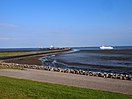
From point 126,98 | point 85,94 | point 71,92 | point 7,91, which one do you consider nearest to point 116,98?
point 126,98

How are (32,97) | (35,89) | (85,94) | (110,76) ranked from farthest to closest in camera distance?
(110,76) → (35,89) → (85,94) → (32,97)

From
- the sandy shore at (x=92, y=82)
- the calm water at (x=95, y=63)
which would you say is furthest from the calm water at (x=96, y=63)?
the sandy shore at (x=92, y=82)

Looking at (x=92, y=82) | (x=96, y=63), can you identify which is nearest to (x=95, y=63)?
(x=96, y=63)

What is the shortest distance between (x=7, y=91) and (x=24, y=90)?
0.98m

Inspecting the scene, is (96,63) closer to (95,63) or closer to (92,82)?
(95,63)

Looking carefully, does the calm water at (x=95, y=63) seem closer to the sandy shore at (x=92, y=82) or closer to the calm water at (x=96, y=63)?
the calm water at (x=96, y=63)

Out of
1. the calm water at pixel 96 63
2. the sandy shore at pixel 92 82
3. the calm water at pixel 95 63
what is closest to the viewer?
the sandy shore at pixel 92 82

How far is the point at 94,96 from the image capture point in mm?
13695

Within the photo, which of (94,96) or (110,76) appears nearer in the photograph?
(94,96)

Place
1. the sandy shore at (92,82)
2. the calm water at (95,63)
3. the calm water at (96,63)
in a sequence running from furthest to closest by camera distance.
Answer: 1. the calm water at (95,63)
2. the calm water at (96,63)
3. the sandy shore at (92,82)

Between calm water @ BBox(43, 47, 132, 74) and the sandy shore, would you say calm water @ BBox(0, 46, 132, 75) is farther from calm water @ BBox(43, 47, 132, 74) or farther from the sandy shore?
the sandy shore

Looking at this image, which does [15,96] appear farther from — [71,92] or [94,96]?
[94,96]

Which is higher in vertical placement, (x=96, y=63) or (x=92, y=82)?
(x=92, y=82)

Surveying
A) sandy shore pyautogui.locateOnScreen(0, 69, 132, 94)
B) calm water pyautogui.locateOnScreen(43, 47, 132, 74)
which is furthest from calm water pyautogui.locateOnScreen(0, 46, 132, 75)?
sandy shore pyautogui.locateOnScreen(0, 69, 132, 94)
